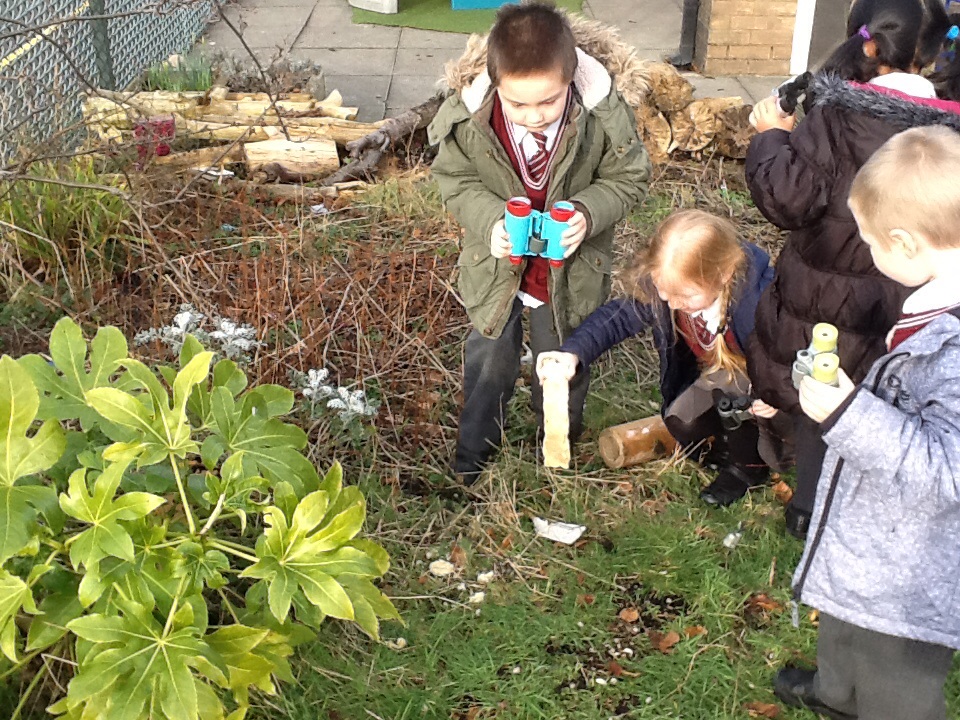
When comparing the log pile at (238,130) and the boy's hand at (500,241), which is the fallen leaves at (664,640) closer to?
the boy's hand at (500,241)

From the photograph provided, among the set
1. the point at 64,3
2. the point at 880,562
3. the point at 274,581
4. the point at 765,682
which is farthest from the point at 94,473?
the point at 64,3

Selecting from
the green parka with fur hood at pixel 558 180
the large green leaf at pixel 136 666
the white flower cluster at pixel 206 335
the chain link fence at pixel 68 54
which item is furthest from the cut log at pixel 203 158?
the large green leaf at pixel 136 666

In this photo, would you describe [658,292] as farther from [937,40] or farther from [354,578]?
[354,578]

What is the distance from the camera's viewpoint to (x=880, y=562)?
6.86 ft

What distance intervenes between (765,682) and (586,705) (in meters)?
0.52

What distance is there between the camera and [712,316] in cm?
315

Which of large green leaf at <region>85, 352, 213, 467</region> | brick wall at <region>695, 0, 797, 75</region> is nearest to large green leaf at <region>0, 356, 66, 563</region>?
large green leaf at <region>85, 352, 213, 467</region>

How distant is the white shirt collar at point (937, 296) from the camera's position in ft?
6.22

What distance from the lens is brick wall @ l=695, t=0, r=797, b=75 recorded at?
750 cm

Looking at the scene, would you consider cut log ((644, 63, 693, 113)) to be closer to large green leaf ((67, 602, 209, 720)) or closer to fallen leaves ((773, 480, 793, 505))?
fallen leaves ((773, 480, 793, 505))

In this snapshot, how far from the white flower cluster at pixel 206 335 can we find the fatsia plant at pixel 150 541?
1.09 metres

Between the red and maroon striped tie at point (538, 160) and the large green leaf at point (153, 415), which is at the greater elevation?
the red and maroon striped tie at point (538, 160)

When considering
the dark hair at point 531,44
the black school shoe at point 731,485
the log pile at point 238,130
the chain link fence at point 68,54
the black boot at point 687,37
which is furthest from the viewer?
the black boot at point 687,37

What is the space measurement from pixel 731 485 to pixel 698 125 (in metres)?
2.90
